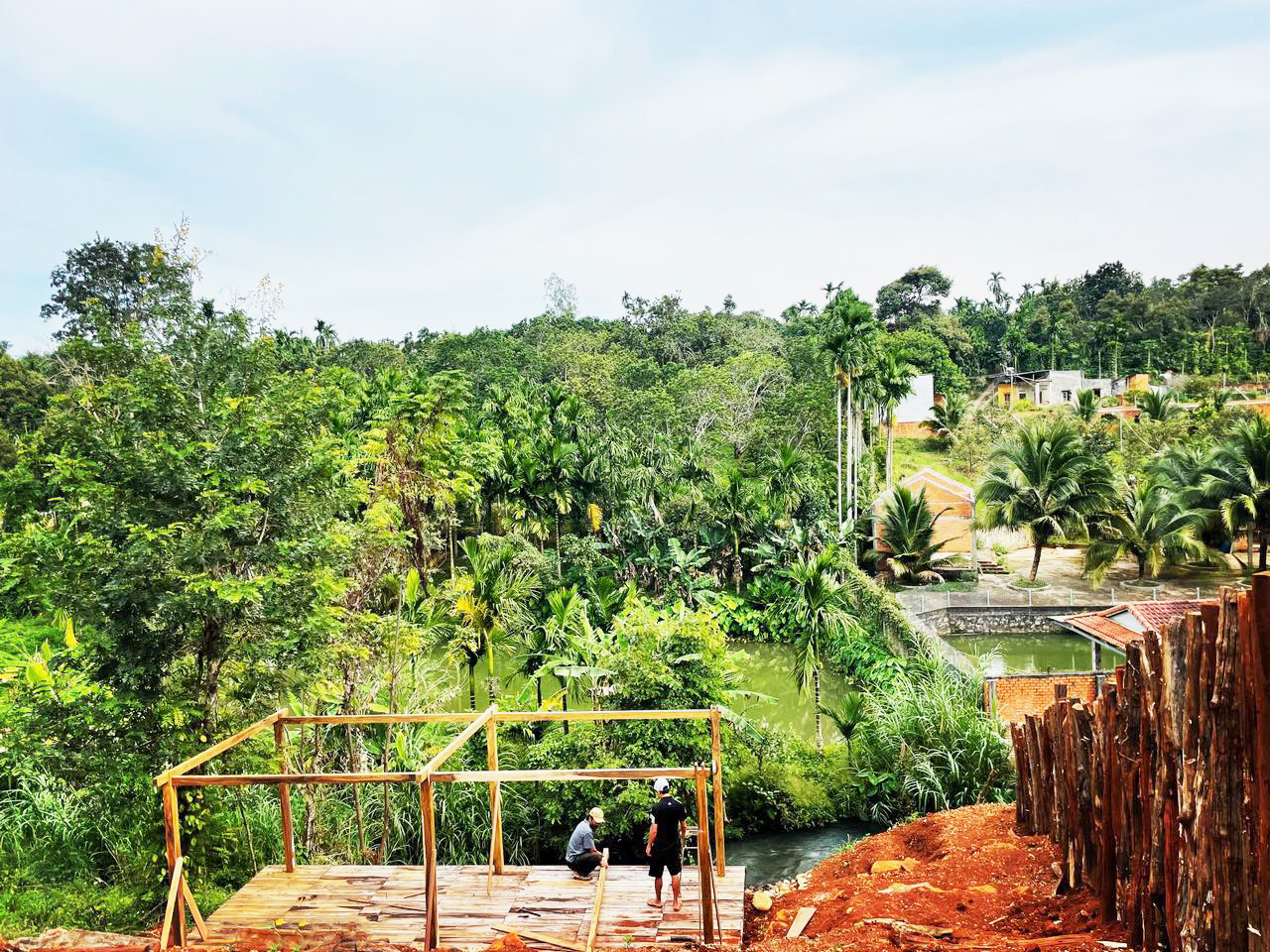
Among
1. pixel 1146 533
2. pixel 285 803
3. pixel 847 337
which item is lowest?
pixel 285 803

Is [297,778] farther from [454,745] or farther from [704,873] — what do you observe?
[704,873]

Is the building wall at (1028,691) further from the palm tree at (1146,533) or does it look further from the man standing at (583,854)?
the palm tree at (1146,533)

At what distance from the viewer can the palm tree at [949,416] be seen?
47531mm

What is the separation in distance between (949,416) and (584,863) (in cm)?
4405

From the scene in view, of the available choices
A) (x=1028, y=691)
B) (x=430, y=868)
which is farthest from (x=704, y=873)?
(x=1028, y=691)

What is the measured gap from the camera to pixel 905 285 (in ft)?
232

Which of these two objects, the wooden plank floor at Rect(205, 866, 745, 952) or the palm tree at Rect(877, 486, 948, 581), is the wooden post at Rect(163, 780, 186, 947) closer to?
the wooden plank floor at Rect(205, 866, 745, 952)

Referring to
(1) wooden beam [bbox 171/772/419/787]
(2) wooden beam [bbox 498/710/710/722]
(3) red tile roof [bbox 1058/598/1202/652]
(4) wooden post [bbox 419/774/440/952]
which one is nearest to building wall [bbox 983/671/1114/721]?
(3) red tile roof [bbox 1058/598/1202/652]

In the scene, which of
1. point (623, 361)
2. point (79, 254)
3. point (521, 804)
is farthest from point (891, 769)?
point (79, 254)

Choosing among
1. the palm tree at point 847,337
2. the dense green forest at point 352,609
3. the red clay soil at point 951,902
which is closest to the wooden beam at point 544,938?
the red clay soil at point 951,902

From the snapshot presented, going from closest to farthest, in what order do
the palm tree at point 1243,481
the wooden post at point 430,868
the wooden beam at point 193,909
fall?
the wooden post at point 430,868 < the wooden beam at point 193,909 < the palm tree at point 1243,481

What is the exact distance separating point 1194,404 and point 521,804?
43.3 metres

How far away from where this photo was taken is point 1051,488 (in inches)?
1085

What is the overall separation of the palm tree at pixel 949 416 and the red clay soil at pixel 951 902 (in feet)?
134
